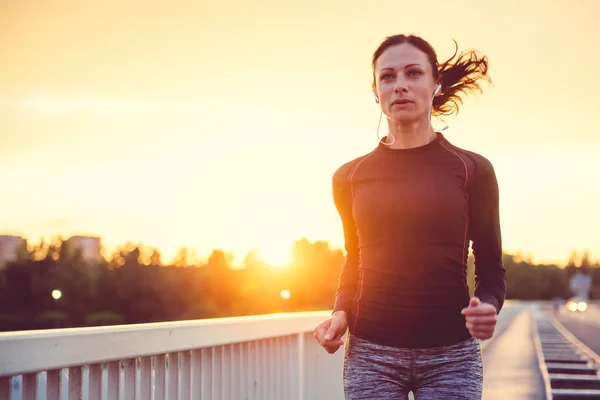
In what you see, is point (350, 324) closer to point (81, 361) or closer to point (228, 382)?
point (81, 361)

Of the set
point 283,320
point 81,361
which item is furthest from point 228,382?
point 81,361

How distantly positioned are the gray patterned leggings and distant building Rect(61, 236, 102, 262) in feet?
558

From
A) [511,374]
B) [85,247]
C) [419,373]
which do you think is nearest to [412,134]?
[419,373]

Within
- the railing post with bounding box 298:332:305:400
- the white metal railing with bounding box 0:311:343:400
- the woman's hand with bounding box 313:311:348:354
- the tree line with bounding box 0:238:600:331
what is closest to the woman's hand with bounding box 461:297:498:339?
the woman's hand with bounding box 313:311:348:354

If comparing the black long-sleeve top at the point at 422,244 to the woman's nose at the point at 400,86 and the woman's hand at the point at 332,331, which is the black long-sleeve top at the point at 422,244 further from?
the woman's nose at the point at 400,86

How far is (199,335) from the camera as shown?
5.37 meters

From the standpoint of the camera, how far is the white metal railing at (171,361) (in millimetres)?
3742

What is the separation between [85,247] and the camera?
180 meters

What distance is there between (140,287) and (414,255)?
163 metres

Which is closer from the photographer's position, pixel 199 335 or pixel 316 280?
pixel 199 335

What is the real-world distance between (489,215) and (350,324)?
69cm

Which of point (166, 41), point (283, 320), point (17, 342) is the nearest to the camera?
point (17, 342)

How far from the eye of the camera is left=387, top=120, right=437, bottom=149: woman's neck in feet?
11.0

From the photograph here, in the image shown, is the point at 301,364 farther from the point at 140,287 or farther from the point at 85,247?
the point at 85,247
